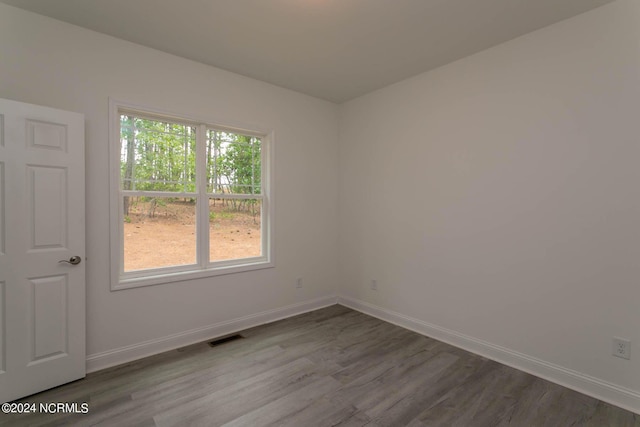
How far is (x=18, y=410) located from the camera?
192 cm

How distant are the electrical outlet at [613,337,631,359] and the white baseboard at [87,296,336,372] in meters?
2.81

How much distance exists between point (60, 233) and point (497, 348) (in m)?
3.68

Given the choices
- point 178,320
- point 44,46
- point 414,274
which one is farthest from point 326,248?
point 44,46

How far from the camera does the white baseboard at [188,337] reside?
2.45 m

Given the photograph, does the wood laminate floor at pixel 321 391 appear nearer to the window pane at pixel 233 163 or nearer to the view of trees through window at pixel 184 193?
the view of trees through window at pixel 184 193

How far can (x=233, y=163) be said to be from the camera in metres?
3.35

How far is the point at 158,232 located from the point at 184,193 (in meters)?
0.45

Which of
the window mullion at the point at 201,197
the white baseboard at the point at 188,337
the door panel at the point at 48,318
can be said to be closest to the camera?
the door panel at the point at 48,318

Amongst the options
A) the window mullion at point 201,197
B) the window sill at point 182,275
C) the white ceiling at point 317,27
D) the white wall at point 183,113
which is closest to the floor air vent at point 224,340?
the white wall at point 183,113

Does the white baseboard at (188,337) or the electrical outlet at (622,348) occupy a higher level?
the electrical outlet at (622,348)

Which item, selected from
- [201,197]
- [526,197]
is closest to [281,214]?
[201,197]

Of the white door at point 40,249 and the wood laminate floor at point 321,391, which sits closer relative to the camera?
the wood laminate floor at point 321,391

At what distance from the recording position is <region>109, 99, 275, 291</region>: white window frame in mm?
2518

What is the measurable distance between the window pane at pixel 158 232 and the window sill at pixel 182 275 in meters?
0.11
